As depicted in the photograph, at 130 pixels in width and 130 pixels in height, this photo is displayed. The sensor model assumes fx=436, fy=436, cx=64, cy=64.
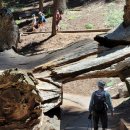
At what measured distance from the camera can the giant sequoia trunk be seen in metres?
13.7

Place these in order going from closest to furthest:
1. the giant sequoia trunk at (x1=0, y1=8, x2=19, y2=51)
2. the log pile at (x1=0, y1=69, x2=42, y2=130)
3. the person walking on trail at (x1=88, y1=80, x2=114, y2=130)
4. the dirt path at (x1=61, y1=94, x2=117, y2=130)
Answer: the log pile at (x1=0, y1=69, x2=42, y2=130)
the person walking on trail at (x1=88, y1=80, x2=114, y2=130)
the giant sequoia trunk at (x1=0, y1=8, x2=19, y2=51)
the dirt path at (x1=61, y1=94, x2=117, y2=130)

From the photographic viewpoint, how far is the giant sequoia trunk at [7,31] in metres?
13.7

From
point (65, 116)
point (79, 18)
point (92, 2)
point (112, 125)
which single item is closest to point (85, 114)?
point (65, 116)

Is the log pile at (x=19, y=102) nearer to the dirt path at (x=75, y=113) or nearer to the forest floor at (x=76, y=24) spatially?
the dirt path at (x=75, y=113)

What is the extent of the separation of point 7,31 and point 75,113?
174 inches

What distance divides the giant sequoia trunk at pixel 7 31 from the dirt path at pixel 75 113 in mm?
3292

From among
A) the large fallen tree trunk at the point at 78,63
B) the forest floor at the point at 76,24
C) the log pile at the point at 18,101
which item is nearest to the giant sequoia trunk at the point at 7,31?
the large fallen tree trunk at the point at 78,63

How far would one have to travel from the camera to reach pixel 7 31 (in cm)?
1400

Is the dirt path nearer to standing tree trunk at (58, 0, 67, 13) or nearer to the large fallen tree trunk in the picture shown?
the large fallen tree trunk

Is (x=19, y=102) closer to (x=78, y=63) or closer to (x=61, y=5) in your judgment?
(x=78, y=63)

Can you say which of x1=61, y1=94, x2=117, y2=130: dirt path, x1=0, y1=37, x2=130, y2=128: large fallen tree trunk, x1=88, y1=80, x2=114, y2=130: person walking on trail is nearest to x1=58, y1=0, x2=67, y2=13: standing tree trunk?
x1=61, y1=94, x2=117, y2=130: dirt path

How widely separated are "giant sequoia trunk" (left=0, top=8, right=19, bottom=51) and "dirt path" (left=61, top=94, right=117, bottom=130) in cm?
329

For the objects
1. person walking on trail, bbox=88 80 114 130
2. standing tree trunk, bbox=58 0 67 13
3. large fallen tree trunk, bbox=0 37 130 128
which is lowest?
standing tree trunk, bbox=58 0 67 13

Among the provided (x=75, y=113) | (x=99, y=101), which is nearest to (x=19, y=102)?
(x=99, y=101)
